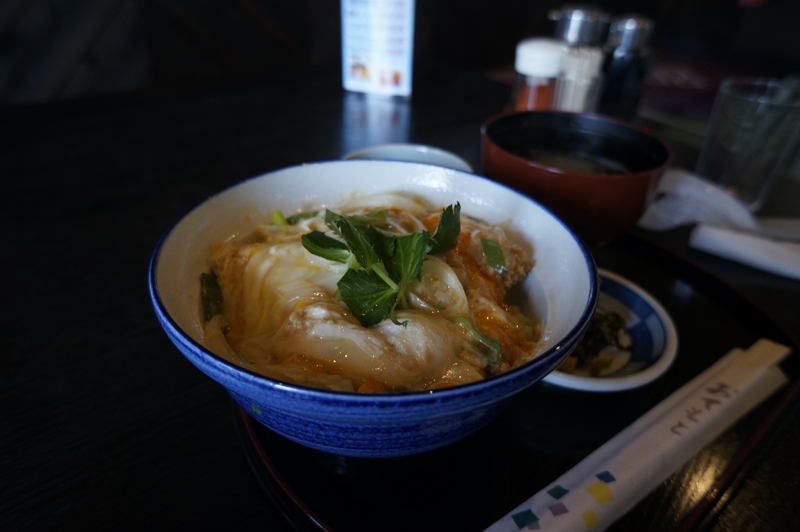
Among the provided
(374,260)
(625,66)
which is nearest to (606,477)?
(374,260)

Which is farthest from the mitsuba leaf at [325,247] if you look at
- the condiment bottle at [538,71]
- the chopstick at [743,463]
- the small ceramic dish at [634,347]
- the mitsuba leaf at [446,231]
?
the condiment bottle at [538,71]

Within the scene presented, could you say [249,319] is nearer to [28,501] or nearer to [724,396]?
[28,501]

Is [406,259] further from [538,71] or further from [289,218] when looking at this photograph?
[538,71]

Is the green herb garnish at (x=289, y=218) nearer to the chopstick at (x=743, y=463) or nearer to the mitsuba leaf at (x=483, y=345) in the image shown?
the mitsuba leaf at (x=483, y=345)

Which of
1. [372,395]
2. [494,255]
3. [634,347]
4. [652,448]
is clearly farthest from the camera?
[634,347]

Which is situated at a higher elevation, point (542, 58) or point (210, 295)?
point (542, 58)

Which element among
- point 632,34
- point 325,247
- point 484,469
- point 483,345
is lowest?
point 484,469
